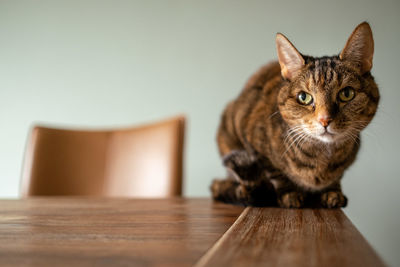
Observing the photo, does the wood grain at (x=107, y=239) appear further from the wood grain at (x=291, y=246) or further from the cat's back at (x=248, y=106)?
the cat's back at (x=248, y=106)

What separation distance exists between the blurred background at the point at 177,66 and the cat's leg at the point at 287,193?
1076 mm

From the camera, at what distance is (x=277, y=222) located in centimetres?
50

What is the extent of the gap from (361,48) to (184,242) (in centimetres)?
60

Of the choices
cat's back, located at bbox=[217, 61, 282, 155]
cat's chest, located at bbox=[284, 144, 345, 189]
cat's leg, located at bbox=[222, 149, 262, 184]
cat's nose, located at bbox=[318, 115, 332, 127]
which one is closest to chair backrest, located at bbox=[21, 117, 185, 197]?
cat's back, located at bbox=[217, 61, 282, 155]

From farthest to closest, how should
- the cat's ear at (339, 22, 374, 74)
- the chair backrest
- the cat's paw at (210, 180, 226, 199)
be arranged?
1. the chair backrest
2. the cat's paw at (210, 180, 226, 199)
3. the cat's ear at (339, 22, 374, 74)

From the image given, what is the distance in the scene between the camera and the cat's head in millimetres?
708

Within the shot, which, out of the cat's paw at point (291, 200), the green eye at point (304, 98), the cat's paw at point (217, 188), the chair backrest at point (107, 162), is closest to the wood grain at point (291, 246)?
the cat's paw at point (291, 200)

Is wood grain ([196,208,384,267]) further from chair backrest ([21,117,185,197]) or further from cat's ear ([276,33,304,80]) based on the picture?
chair backrest ([21,117,185,197])

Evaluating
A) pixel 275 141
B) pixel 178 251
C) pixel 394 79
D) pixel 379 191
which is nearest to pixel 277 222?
pixel 178 251

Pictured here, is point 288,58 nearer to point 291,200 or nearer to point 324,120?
point 324,120

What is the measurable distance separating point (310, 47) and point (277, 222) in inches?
65.1

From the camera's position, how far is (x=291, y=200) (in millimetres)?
745

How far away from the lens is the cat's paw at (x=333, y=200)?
738mm

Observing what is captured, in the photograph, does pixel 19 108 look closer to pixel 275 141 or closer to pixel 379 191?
pixel 275 141
